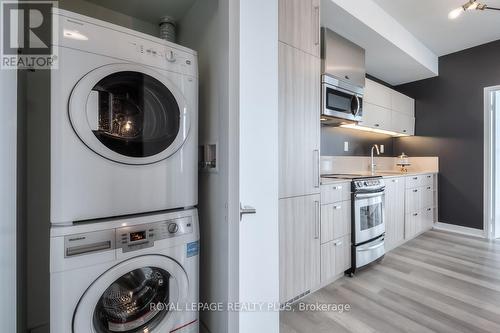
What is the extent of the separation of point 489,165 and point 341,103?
8.45 feet

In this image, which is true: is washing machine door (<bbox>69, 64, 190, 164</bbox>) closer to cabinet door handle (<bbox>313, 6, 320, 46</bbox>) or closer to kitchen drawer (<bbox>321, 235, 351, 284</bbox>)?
cabinet door handle (<bbox>313, 6, 320, 46</bbox>)

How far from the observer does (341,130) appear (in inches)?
123

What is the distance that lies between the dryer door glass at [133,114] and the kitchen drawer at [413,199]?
3100 millimetres

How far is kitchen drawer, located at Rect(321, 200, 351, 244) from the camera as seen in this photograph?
6.43ft

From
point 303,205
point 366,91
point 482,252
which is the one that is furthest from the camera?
point 366,91

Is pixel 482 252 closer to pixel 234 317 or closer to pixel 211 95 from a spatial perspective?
pixel 234 317

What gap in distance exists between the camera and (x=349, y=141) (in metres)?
3.25

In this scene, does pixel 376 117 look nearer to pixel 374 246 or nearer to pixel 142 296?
pixel 374 246

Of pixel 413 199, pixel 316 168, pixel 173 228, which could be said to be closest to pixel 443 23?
pixel 413 199

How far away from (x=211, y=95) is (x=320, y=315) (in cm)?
167

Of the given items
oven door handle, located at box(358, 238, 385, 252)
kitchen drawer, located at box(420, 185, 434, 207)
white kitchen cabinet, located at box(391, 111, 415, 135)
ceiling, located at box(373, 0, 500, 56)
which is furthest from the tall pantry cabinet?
kitchen drawer, located at box(420, 185, 434, 207)

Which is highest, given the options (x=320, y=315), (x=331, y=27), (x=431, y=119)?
(x=331, y=27)

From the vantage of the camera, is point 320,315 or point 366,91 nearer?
point 320,315

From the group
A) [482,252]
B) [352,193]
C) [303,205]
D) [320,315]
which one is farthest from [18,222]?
[482,252]
